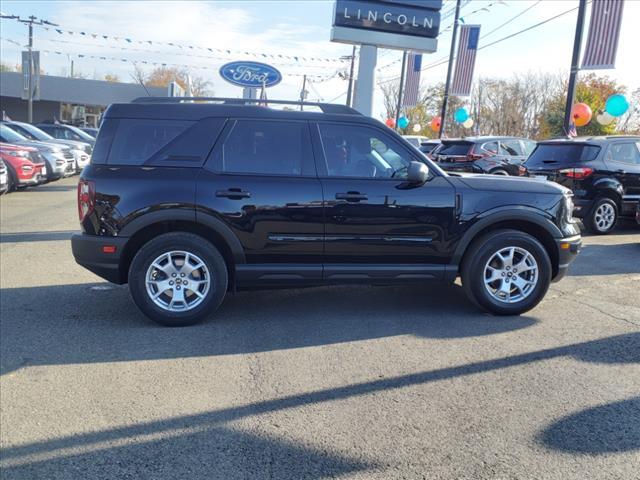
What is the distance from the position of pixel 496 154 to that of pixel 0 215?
1190 centimetres

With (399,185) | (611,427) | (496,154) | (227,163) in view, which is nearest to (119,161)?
(227,163)

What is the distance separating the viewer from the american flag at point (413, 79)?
101 ft

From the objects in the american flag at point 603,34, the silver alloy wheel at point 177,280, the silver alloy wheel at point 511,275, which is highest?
the american flag at point 603,34

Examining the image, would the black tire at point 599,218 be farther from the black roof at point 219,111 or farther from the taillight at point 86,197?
the taillight at point 86,197

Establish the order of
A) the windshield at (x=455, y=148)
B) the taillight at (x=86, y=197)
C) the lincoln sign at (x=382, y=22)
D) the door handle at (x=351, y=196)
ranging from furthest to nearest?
1. the windshield at (x=455, y=148)
2. the lincoln sign at (x=382, y=22)
3. the door handle at (x=351, y=196)
4. the taillight at (x=86, y=197)

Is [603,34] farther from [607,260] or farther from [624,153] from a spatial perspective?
[607,260]

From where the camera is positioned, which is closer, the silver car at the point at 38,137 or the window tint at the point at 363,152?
the window tint at the point at 363,152

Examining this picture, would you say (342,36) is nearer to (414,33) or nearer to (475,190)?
(414,33)

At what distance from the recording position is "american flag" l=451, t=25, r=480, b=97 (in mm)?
24734

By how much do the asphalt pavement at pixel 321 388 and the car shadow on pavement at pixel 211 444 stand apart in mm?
11

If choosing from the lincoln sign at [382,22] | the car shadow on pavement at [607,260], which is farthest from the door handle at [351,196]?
the lincoln sign at [382,22]

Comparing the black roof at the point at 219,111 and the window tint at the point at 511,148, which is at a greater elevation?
the window tint at the point at 511,148

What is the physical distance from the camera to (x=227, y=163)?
5.21m

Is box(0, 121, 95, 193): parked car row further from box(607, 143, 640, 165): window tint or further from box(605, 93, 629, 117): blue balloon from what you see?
box(605, 93, 629, 117): blue balloon
